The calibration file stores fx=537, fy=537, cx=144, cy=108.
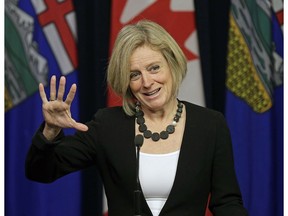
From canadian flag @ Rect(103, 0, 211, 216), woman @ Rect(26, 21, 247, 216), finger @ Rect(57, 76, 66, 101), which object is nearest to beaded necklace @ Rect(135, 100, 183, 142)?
woman @ Rect(26, 21, 247, 216)

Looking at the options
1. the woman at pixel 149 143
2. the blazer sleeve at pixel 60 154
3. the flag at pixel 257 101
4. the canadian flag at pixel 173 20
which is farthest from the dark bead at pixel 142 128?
the flag at pixel 257 101

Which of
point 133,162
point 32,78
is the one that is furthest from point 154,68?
point 32,78

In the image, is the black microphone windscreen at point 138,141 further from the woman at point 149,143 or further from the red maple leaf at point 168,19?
the red maple leaf at point 168,19

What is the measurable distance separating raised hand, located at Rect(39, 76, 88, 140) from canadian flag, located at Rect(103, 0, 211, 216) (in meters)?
1.00

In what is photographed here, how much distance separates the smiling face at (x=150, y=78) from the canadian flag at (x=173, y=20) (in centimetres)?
90

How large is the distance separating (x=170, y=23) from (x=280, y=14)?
511 mm

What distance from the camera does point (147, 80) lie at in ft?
4.86

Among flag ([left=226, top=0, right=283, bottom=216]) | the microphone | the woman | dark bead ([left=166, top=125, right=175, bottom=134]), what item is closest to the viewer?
the microphone

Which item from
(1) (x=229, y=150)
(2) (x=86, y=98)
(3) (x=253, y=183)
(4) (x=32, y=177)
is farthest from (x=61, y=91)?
(3) (x=253, y=183)

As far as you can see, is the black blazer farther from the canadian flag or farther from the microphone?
the canadian flag

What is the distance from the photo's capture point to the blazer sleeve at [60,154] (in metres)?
1.44

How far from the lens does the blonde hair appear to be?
1499 millimetres
